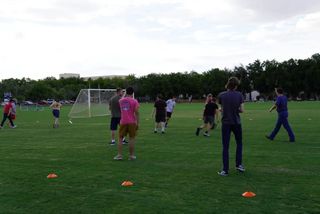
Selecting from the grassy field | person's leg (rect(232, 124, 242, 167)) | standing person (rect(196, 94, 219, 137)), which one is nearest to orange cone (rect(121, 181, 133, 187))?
the grassy field

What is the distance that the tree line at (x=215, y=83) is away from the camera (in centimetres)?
10506

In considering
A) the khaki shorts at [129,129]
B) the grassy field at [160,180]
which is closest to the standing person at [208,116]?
the grassy field at [160,180]

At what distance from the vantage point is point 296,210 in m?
5.73

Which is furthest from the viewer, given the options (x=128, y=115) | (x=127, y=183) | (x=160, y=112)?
(x=160, y=112)

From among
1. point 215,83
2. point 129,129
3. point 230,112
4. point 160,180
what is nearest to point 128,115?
point 129,129

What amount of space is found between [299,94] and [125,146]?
343 feet

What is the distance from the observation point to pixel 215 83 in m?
115

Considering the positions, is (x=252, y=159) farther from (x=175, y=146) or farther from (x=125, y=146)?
(x=125, y=146)

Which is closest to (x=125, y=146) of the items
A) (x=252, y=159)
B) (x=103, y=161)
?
(x=103, y=161)

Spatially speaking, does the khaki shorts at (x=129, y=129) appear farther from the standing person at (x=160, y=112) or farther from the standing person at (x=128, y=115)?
the standing person at (x=160, y=112)

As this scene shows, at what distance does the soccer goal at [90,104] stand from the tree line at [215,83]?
6880 centimetres

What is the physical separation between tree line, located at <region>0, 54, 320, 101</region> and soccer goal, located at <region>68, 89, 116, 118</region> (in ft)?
226

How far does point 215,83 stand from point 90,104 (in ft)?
269

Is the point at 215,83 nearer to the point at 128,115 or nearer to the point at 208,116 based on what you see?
the point at 208,116
